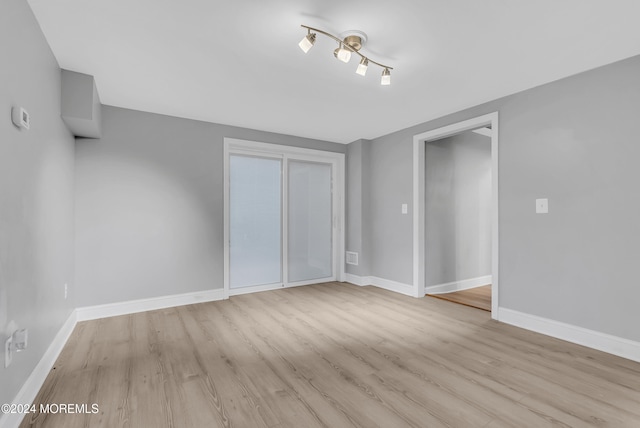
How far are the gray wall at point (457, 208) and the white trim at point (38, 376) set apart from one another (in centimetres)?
417

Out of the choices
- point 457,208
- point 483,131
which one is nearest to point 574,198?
point 457,208

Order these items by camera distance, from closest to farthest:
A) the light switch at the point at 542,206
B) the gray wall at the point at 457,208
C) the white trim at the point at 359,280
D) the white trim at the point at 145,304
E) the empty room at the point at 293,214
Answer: the empty room at the point at 293,214 < the light switch at the point at 542,206 < the white trim at the point at 145,304 < the gray wall at the point at 457,208 < the white trim at the point at 359,280

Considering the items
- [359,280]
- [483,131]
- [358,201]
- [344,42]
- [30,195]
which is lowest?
[359,280]

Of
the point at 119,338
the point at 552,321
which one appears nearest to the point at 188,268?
the point at 119,338

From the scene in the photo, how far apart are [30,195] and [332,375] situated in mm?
2347

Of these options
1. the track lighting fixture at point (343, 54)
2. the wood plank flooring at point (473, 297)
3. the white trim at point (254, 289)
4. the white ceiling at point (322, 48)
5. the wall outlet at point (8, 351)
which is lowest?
the wood plank flooring at point (473, 297)

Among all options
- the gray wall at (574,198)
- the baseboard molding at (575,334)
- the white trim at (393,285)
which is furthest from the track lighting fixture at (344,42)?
the white trim at (393,285)

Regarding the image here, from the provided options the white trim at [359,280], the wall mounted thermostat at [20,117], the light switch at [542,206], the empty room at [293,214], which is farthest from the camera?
the white trim at [359,280]

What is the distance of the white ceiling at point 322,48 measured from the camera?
6.25 ft

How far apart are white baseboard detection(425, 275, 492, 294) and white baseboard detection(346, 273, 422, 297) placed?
0.93ft

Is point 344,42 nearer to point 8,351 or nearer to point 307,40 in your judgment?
point 307,40

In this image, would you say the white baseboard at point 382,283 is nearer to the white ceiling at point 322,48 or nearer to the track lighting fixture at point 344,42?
the white ceiling at point 322,48

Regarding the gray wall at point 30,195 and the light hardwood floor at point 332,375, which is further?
the light hardwood floor at point 332,375

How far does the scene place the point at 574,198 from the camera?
2.76 meters
